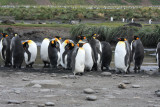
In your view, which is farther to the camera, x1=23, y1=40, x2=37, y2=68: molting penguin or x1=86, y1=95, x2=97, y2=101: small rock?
x1=23, y1=40, x2=37, y2=68: molting penguin

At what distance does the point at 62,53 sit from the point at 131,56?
238 centimetres

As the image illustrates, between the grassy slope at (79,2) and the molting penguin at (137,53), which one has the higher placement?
the grassy slope at (79,2)

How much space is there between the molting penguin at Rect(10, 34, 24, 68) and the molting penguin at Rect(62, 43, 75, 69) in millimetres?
1456

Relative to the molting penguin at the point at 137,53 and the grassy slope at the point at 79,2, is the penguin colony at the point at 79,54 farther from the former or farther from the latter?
the grassy slope at the point at 79,2

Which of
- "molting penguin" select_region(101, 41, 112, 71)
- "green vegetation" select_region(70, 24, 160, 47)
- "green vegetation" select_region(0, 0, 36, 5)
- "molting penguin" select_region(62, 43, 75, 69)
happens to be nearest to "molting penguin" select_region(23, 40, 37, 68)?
"molting penguin" select_region(62, 43, 75, 69)

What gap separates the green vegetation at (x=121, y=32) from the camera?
19.6 meters

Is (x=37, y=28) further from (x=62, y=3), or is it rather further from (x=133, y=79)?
(x=62, y=3)

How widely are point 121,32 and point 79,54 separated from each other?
37.4 feet

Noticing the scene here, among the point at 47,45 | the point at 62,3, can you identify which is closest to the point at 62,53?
the point at 47,45

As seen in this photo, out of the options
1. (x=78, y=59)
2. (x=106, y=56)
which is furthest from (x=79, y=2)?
(x=78, y=59)

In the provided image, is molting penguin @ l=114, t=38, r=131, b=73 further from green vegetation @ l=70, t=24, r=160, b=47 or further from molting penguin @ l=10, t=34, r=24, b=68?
green vegetation @ l=70, t=24, r=160, b=47

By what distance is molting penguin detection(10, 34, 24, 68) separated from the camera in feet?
37.4

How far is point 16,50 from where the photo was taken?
37.5 ft

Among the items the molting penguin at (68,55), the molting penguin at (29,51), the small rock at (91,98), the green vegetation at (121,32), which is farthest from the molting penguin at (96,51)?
the green vegetation at (121,32)
